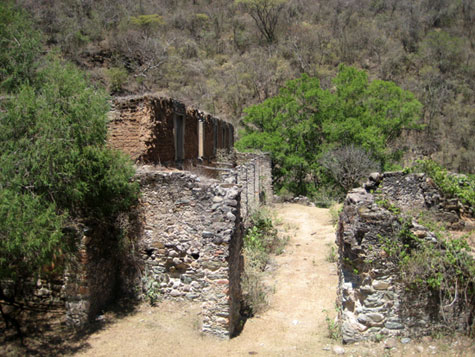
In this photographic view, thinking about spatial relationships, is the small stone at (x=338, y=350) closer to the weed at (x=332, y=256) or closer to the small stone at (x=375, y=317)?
the small stone at (x=375, y=317)

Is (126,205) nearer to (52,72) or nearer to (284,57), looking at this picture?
(52,72)

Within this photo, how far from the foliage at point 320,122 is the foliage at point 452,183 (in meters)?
9.63

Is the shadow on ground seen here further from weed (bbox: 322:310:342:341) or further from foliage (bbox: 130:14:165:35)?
foliage (bbox: 130:14:165:35)

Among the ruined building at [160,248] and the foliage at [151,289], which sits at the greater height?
the ruined building at [160,248]

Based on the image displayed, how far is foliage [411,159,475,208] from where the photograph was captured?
1104 cm

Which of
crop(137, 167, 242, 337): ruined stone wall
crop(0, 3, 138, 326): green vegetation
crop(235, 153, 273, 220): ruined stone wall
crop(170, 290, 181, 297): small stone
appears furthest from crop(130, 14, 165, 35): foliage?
crop(170, 290, 181, 297): small stone

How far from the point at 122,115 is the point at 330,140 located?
51.0ft

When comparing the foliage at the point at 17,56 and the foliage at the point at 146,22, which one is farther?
the foliage at the point at 146,22

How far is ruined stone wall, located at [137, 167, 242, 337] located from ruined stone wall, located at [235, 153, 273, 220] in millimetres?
5865

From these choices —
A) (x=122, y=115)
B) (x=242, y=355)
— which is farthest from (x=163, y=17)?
(x=242, y=355)

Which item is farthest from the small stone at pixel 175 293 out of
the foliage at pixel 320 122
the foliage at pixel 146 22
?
the foliage at pixel 146 22

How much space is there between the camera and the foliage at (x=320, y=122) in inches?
887

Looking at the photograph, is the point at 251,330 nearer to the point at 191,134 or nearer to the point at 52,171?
the point at 52,171

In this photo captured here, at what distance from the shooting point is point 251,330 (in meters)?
7.27
